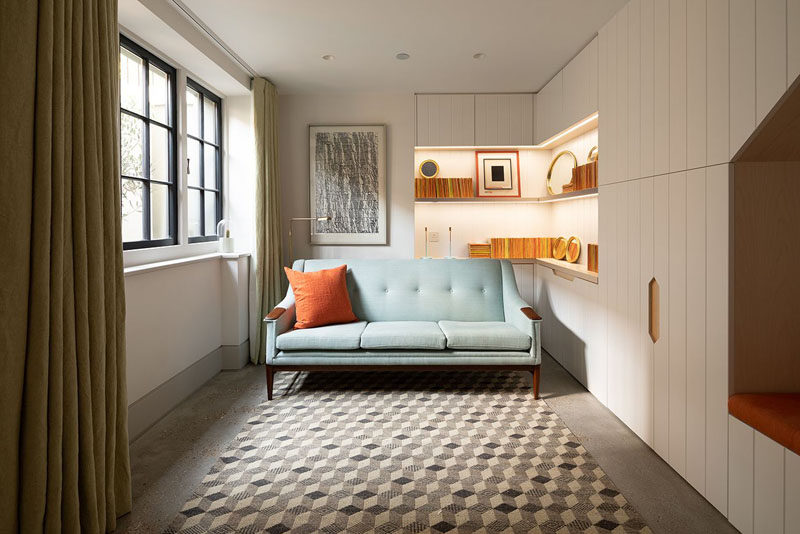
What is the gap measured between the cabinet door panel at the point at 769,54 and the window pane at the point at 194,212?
3.79 metres

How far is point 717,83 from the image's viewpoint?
2197 millimetres

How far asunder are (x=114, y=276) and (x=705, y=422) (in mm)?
2506

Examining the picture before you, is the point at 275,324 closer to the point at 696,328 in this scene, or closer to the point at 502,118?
the point at 696,328

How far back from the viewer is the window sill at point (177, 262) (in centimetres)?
301

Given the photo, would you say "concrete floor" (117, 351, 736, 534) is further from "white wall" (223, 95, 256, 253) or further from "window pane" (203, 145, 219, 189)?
"window pane" (203, 145, 219, 189)

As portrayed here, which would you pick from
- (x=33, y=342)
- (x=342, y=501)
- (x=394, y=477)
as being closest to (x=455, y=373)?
(x=394, y=477)

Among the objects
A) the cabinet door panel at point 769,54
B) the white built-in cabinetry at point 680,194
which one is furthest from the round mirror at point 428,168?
the cabinet door panel at point 769,54

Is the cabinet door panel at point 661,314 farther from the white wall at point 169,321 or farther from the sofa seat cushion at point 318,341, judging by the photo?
the white wall at point 169,321

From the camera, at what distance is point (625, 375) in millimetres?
3205

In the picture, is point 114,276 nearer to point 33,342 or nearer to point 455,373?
point 33,342

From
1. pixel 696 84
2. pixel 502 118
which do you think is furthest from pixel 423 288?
pixel 696 84

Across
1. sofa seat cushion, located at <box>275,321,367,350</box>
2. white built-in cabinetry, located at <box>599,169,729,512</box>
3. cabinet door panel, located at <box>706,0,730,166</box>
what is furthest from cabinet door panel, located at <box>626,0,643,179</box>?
sofa seat cushion, located at <box>275,321,367,350</box>

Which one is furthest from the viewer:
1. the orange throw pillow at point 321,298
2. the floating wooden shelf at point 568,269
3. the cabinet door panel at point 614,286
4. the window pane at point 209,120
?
the window pane at point 209,120

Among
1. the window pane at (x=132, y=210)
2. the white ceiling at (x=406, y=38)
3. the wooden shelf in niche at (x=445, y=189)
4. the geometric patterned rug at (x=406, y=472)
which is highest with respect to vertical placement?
the white ceiling at (x=406, y=38)
